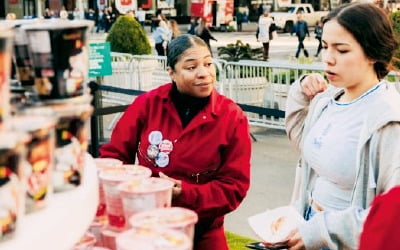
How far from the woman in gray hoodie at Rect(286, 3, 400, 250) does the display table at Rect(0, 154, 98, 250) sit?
85 centimetres

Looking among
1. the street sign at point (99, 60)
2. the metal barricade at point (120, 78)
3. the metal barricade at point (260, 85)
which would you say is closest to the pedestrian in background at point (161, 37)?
the metal barricade at point (120, 78)

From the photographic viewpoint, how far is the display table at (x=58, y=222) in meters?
1.53

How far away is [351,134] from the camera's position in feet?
7.78

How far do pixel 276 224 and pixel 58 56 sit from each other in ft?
3.54

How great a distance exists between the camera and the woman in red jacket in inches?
107

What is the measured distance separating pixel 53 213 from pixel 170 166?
1.10 m

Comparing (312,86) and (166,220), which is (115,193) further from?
(312,86)

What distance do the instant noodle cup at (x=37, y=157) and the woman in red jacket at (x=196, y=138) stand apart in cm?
97

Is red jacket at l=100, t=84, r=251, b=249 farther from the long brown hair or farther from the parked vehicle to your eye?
the parked vehicle

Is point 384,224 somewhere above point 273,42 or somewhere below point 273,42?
above

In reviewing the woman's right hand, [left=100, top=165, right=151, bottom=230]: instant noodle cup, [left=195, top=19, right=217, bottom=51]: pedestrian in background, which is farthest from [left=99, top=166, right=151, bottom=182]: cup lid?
[left=195, top=19, right=217, bottom=51]: pedestrian in background

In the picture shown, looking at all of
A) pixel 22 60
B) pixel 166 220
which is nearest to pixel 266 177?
pixel 166 220

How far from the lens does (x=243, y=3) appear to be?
48.4 m

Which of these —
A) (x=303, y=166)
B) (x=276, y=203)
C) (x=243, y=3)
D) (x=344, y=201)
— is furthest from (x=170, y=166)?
(x=243, y=3)
